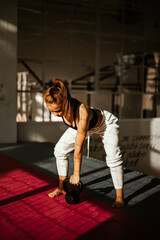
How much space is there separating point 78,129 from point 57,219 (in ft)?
2.72

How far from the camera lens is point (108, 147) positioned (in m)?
2.49

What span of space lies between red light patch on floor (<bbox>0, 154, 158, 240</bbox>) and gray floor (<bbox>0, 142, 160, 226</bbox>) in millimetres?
177

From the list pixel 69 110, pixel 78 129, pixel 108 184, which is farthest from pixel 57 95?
pixel 108 184

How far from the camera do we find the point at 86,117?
2.27 meters

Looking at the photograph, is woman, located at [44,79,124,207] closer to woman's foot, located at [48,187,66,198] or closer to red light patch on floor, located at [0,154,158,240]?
woman's foot, located at [48,187,66,198]

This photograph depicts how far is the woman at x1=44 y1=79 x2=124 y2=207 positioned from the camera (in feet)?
7.39

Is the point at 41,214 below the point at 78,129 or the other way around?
below

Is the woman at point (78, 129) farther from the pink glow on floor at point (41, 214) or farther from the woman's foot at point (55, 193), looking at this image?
the pink glow on floor at point (41, 214)

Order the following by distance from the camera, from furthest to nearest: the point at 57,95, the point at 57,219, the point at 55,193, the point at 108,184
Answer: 1. the point at 108,184
2. the point at 55,193
3. the point at 57,219
4. the point at 57,95

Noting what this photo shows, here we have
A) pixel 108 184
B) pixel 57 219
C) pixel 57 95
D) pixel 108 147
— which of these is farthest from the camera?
pixel 108 184

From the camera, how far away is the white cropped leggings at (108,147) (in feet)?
8.07

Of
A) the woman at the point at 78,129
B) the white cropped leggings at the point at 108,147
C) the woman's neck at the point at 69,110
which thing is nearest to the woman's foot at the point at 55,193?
the woman at the point at 78,129

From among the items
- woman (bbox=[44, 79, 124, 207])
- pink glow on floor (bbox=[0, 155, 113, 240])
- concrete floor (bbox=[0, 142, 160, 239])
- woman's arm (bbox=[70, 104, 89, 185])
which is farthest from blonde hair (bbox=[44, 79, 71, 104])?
concrete floor (bbox=[0, 142, 160, 239])

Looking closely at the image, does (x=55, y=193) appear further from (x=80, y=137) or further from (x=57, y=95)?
(x=57, y=95)
